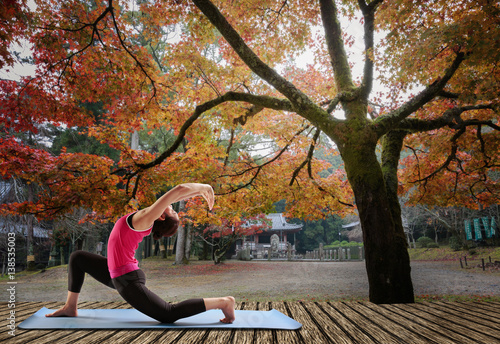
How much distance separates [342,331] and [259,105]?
2988 millimetres

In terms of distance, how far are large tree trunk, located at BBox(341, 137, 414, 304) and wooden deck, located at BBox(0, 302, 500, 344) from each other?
0.47m

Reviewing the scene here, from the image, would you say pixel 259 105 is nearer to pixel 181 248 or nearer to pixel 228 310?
pixel 228 310

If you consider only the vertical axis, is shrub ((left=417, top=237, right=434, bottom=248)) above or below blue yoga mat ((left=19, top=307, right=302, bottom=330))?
below

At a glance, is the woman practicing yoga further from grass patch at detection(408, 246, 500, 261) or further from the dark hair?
grass patch at detection(408, 246, 500, 261)

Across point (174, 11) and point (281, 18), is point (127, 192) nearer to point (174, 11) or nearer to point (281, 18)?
point (174, 11)

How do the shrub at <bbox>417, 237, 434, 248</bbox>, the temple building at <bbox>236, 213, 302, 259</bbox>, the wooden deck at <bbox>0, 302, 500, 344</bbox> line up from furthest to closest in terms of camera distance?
the temple building at <bbox>236, 213, 302, 259</bbox> < the shrub at <bbox>417, 237, 434, 248</bbox> < the wooden deck at <bbox>0, 302, 500, 344</bbox>

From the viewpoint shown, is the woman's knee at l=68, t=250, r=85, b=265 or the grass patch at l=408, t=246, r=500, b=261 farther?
the grass patch at l=408, t=246, r=500, b=261

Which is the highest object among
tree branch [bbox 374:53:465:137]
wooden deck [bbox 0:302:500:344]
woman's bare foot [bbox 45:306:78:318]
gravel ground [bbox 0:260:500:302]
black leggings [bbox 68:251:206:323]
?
tree branch [bbox 374:53:465:137]

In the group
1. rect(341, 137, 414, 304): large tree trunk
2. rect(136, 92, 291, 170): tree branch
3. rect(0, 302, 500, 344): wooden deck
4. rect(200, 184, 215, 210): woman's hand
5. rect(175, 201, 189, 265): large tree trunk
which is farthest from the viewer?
rect(175, 201, 189, 265): large tree trunk

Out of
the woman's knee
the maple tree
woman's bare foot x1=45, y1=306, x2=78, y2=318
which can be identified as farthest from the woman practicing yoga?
the maple tree

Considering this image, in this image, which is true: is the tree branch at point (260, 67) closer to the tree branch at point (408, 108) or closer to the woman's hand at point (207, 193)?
the tree branch at point (408, 108)

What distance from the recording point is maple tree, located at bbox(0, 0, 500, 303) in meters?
2.97

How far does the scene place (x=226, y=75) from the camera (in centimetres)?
408

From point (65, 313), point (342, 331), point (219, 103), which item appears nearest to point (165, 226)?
point (65, 313)
